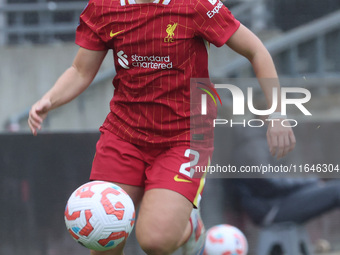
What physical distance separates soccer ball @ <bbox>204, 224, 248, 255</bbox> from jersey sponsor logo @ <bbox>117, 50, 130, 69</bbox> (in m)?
1.98

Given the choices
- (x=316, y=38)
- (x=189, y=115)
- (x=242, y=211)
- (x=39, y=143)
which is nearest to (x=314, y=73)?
(x=316, y=38)

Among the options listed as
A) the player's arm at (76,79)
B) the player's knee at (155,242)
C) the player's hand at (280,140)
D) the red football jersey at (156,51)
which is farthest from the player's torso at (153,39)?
the player's knee at (155,242)

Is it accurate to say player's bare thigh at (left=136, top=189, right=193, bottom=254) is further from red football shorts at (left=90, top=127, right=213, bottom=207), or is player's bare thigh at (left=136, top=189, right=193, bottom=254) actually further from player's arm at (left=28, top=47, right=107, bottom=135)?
player's arm at (left=28, top=47, right=107, bottom=135)

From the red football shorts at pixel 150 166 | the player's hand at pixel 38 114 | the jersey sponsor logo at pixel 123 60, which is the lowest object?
the red football shorts at pixel 150 166

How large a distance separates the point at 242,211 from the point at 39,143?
1626 mm

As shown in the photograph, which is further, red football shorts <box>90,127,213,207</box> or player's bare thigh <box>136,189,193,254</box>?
red football shorts <box>90,127,213,207</box>

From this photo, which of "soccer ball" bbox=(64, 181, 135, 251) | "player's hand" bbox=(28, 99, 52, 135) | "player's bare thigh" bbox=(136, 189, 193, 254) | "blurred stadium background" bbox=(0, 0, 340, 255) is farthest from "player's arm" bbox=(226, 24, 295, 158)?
"blurred stadium background" bbox=(0, 0, 340, 255)

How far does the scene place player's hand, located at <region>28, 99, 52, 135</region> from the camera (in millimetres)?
3428

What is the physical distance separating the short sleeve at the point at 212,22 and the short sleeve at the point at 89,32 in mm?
542

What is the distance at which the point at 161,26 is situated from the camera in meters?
3.36

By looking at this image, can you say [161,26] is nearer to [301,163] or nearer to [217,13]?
[217,13]

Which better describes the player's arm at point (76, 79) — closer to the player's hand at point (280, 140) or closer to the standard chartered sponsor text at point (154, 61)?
the standard chartered sponsor text at point (154, 61)

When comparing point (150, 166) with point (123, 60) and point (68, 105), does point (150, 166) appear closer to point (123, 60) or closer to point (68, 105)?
point (123, 60)

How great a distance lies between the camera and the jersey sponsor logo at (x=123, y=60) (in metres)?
3.42
